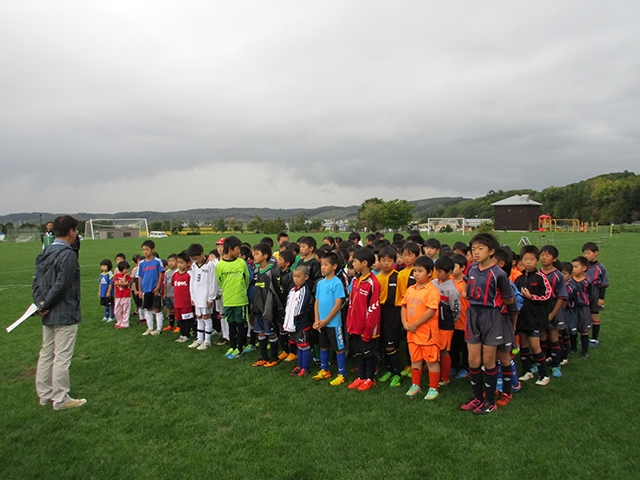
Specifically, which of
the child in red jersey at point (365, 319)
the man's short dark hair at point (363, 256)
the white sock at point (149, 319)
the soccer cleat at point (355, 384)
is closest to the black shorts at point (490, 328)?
the child in red jersey at point (365, 319)

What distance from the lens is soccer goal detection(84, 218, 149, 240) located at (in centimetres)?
6881

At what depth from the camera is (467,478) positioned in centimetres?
317

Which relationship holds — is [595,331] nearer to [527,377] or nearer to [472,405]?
[527,377]

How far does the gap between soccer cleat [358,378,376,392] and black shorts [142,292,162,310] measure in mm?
4846

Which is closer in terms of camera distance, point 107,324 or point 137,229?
point 107,324

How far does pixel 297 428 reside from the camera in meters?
4.00

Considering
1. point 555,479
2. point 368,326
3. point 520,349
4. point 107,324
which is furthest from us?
point 107,324

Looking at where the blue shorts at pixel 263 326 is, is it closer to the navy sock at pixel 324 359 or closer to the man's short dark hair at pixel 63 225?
the navy sock at pixel 324 359

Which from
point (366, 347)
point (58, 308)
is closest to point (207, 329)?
point (58, 308)

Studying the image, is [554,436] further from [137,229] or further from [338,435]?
[137,229]

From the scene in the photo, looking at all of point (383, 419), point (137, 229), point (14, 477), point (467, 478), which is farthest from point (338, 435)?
point (137, 229)

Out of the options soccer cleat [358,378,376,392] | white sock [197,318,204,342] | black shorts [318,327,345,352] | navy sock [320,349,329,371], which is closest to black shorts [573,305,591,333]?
soccer cleat [358,378,376,392]

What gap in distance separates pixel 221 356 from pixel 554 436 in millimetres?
4724

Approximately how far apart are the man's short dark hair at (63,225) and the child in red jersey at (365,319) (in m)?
3.45
